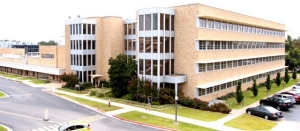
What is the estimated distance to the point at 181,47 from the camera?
124 ft

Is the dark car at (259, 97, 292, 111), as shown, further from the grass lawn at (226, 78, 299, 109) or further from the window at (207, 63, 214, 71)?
the window at (207, 63, 214, 71)

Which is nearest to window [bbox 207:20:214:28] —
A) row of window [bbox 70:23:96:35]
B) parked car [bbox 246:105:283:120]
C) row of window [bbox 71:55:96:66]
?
parked car [bbox 246:105:283:120]

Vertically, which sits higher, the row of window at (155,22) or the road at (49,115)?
the row of window at (155,22)

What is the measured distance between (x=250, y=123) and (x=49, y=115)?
20.9m

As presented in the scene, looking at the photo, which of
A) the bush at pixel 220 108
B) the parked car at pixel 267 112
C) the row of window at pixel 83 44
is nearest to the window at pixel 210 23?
the bush at pixel 220 108

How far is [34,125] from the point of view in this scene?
26469 millimetres

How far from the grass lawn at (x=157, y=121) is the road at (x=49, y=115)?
136 cm

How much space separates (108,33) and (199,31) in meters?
22.4

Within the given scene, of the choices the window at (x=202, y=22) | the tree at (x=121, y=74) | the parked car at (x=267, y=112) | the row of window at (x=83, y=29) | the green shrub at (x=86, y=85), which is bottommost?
A: the parked car at (x=267, y=112)

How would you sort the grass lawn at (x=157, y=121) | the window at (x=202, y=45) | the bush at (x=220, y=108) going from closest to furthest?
the grass lawn at (x=157, y=121)
the bush at (x=220, y=108)
the window at (x=202, y=45)

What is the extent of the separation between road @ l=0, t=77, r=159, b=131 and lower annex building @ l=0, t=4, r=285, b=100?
33.9 ft

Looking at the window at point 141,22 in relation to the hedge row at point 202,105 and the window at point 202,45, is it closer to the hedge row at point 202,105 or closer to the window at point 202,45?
the window at point 202,45

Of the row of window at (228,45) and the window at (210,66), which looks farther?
the window at (210,66)

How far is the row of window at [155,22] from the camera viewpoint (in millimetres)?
36375
